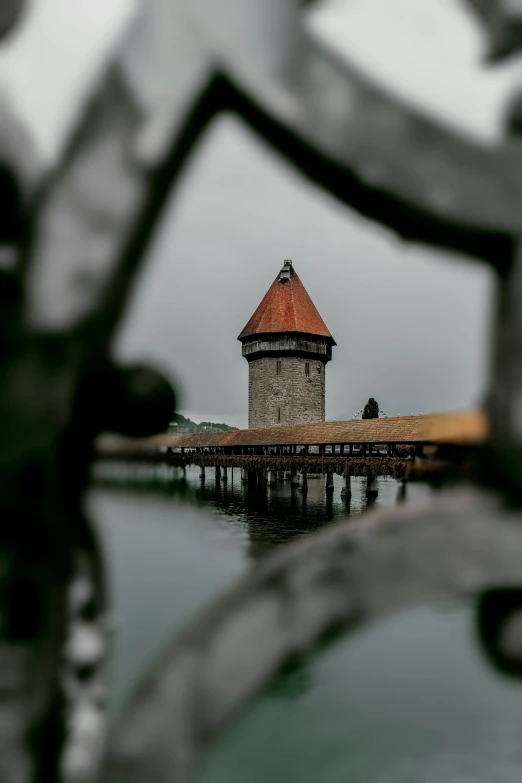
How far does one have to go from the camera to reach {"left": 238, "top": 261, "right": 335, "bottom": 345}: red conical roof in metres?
32.6

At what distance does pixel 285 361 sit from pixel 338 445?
37.9 ft

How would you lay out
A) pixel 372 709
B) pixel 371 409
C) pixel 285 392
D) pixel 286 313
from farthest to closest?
1. pixel 371 409
2. pixel 286 313
3. pixel 285 392
4. pixel 372 709

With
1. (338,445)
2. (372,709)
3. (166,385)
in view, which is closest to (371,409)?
(338,445)

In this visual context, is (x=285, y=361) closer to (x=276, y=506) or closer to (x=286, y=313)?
(x=286, y=313)

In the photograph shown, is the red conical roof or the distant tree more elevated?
the red conical roof

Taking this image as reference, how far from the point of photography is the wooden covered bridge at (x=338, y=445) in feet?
2.41

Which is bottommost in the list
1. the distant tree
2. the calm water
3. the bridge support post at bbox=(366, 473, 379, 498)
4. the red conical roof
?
the calm water

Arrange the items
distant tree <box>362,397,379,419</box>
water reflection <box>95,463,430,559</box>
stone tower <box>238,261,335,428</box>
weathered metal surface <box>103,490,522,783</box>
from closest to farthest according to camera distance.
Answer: weathered metal surface <box>103,490,522,783</box>
water reflection <box>95,463,430,559</box>
stone tower <box>238,261,335,428</box>
distant tree <box>362,397,379,419</box>

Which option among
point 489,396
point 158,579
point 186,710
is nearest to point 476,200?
point 489,396

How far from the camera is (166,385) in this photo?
708 mm

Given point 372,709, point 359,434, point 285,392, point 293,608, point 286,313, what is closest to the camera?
point 293,608

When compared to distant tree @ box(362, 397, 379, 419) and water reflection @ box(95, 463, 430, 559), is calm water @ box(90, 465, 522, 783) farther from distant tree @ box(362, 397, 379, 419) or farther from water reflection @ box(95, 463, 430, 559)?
distant tree @ box(362, 397, 379, 419)

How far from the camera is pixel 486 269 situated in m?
0.73

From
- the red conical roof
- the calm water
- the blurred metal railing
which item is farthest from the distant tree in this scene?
the blurred metal railing
